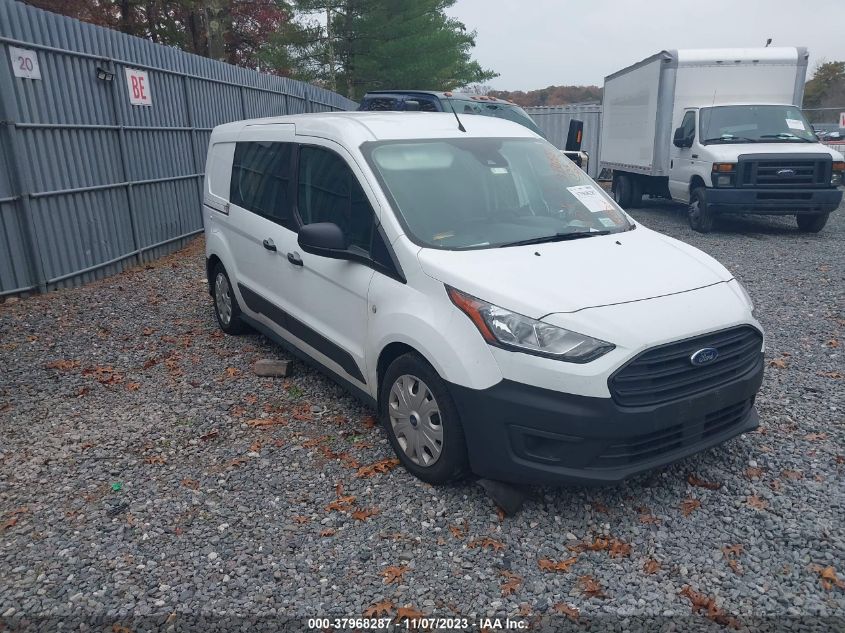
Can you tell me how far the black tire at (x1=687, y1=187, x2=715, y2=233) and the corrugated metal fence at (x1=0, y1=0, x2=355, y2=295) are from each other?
869 cm

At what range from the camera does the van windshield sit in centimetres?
390

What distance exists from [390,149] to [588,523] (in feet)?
8.02

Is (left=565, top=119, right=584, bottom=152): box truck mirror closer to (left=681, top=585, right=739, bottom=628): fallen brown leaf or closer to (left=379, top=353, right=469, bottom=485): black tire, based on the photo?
(left=379, top=353, right=469, bottom=485): black tire

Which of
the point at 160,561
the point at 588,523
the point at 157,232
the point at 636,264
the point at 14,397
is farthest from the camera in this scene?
the point at 157,232

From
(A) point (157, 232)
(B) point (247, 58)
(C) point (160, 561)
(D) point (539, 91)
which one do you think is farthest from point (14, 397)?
(D) point (539, 91)

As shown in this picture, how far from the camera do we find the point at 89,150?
845 centimetres

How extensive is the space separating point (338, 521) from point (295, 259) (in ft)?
6.26

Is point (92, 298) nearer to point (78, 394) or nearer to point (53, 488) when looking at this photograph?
point (78, 394)

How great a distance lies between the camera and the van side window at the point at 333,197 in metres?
4.04

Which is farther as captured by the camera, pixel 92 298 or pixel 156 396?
pixel 92 298

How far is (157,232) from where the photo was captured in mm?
10188

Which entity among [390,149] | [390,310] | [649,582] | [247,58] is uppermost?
[247,58]

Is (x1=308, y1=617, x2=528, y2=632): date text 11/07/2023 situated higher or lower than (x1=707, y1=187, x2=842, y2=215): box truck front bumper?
lower

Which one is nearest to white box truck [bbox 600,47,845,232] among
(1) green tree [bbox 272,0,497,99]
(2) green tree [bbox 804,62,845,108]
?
(1) green tree [bbox 272,0,497,99]
